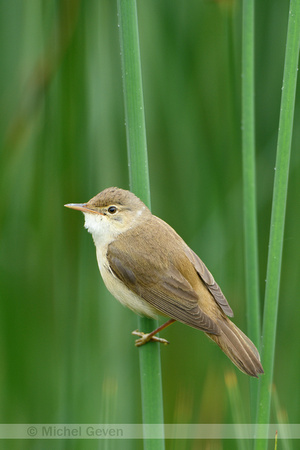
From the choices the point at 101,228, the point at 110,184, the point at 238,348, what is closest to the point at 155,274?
the point at 101,228

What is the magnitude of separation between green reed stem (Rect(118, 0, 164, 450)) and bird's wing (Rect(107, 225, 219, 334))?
13.2 inches

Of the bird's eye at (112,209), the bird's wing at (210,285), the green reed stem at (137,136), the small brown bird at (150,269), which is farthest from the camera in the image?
the bird's eye at (112,209)

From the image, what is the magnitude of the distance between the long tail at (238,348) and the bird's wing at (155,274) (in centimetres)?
7

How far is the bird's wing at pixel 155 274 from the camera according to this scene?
7.63ft

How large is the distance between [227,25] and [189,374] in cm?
161

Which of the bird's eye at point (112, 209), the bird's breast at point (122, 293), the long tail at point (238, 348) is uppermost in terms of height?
the bird's eye at point (112, 209)

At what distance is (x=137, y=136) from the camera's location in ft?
6.13

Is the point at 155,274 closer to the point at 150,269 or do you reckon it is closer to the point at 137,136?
the point at 150,269

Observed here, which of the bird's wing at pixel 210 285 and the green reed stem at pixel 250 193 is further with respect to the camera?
the bird's wing at pixel 210 285

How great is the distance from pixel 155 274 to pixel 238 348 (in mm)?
459
